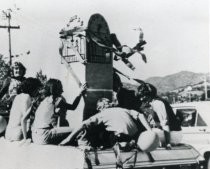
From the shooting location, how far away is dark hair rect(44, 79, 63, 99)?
16.6ft

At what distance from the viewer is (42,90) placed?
5188 millimetres

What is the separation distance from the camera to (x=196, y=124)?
580 cm

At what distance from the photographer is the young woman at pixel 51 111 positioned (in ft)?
16.4

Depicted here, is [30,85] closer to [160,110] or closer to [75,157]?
[75,157]

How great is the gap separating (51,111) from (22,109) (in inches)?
17.3

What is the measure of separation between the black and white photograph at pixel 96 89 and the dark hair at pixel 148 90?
0.04 feet

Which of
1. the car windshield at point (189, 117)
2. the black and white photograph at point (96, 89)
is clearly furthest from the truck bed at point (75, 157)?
the car windshield at point (189, 117)

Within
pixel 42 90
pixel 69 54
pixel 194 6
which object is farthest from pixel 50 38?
pixel 194 6

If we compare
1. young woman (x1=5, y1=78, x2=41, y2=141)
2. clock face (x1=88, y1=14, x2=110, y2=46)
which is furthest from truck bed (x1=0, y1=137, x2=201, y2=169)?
clock face (x1=88, y1=14, x2=110, y2=46)

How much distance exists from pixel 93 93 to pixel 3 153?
1.41 metres

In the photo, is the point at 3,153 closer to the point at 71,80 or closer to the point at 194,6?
the point at 71,80

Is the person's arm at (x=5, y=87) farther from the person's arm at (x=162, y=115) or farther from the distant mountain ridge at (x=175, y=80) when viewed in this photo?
the person's arm at (x=162, y=115)

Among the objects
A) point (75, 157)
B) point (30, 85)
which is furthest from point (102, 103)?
point (30, 85)

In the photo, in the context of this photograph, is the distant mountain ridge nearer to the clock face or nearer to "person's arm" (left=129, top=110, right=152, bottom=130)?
"person's arm" (left=129, top=110, right=152, bottom=130)
